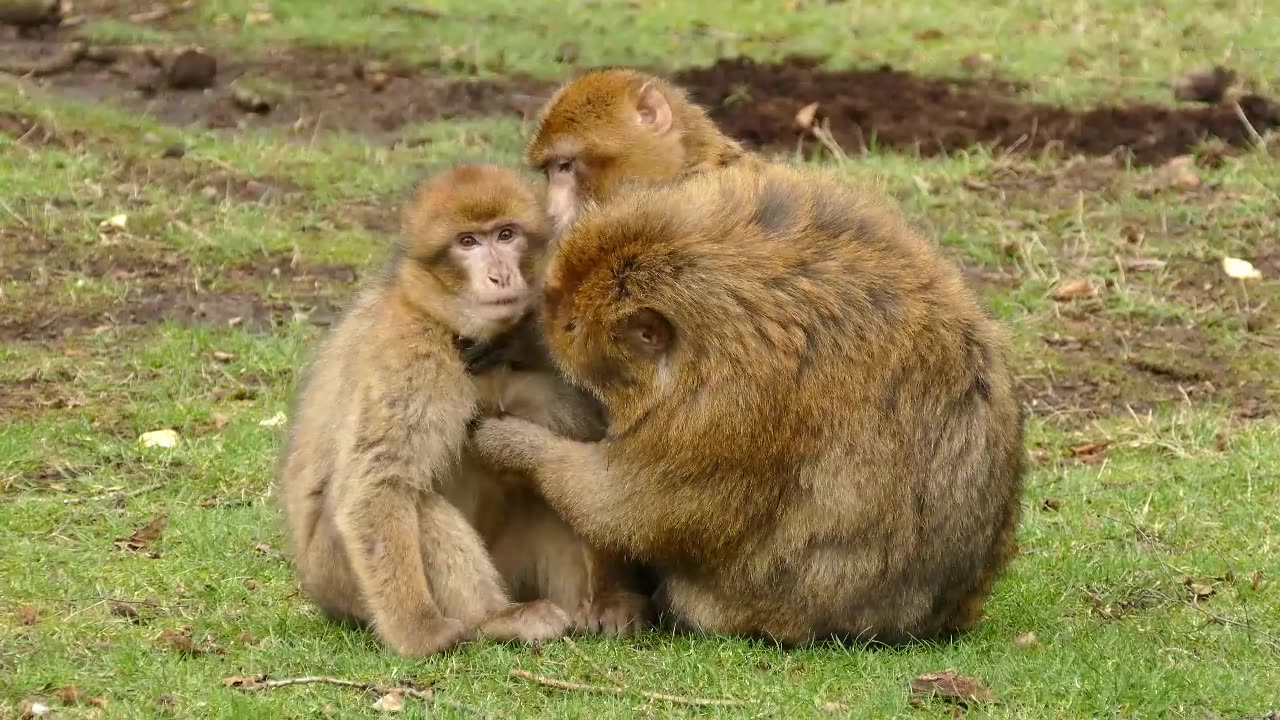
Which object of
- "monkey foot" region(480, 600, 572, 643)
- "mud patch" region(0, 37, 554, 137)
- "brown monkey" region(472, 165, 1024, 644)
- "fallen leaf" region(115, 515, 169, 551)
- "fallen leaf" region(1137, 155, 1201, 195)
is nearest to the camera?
"brown monkey" region(472, 165, 1024, 644)

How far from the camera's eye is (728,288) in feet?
16.4

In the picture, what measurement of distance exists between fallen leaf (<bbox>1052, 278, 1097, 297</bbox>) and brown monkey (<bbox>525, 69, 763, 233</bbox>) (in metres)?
3.45

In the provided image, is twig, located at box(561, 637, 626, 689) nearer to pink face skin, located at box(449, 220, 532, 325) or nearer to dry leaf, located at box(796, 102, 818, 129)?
pink face skin, located at box(449, 220, 532, 325)

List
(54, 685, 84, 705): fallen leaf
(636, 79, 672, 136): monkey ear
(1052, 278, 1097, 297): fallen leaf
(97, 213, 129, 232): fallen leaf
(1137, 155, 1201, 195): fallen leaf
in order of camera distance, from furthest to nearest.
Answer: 1. (1137, 155, 1201, 195): fallen leaf
2. (97, 213, 129, 232): fallen leaf
3. (1052, 278, 1097, 297): fallen leaf
4. (636, 79, 672, 136): monkey ear
5. (54, 685, 84, 705): fallen leaf

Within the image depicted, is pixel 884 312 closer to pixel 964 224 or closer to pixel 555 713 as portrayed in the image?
pixel 555 713

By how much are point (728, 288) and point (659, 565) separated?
956 mm

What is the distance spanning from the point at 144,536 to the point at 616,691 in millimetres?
2398

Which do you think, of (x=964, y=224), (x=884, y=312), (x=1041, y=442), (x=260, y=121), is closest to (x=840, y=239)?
(x=884, y=312)

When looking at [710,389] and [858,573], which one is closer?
[710,389]

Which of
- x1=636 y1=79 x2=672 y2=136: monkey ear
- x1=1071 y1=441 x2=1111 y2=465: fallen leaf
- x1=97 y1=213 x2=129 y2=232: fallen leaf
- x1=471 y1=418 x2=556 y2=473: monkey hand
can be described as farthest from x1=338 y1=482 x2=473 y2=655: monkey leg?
x1=97 y1=213 x2=129 y2=232: fallen leaf

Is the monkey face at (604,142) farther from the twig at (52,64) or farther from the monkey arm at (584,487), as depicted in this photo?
the twig at (52,64)

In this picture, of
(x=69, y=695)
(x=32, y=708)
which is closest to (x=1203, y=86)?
(x=69, y=695)

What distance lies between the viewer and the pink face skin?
5301mm

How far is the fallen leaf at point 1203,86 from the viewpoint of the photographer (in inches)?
523
